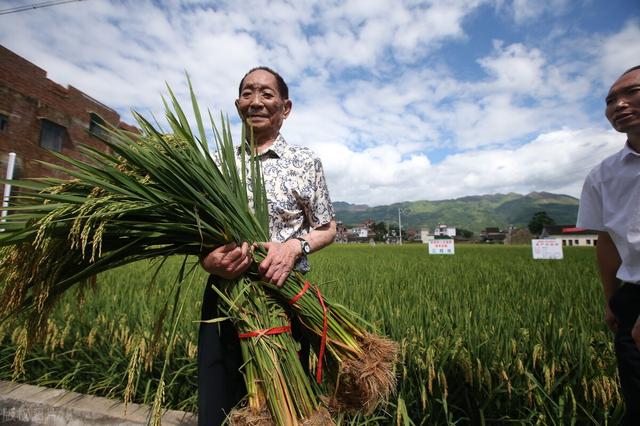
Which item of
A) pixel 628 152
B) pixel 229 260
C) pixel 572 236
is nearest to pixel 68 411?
pixel 229 260

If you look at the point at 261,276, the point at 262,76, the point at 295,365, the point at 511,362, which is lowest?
the point at 511,362

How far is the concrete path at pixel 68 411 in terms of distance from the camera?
71.7 inches

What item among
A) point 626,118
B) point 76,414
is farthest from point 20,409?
point 626,118

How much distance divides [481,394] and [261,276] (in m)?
1.48

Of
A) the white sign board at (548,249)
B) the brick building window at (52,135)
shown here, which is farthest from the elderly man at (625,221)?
the brick building window at (52,135)

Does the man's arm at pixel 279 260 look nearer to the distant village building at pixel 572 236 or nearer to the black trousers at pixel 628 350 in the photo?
the black trousers at pixel 628 350

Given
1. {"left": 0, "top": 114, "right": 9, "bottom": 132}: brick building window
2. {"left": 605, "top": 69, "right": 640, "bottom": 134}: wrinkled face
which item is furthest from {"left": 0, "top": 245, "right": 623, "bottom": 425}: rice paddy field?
{"left": 0, "top": 114, "right": 9, "bottom": 132}: brick building window

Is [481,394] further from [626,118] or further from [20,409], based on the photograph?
[20,409]

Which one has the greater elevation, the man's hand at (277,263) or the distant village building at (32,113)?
the distant village building at (32,113)

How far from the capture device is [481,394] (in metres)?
1.80

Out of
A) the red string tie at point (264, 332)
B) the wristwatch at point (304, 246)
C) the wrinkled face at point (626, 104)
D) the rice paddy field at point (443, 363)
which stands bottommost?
Answer: the rice paddy field at point (443, 363)

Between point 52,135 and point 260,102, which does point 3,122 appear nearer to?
point 52,135

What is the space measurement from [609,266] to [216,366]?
5.20ft

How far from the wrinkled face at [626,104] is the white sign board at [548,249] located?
9.94 meters
